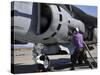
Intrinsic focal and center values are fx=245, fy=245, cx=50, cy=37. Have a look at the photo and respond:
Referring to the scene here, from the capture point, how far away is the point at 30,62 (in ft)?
15.1

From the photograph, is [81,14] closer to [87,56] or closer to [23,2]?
[87,56]

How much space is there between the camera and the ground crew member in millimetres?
5029

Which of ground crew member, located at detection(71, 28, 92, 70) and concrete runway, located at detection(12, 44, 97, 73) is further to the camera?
ground crew member, located at detection(71, 28, 92, 70)

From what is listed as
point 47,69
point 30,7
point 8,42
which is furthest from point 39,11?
point 47,69

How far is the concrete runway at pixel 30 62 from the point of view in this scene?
4.48m

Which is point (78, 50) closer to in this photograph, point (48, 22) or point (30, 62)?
point (48, 22)

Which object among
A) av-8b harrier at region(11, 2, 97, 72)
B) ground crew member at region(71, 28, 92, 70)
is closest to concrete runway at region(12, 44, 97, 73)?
ground crew member at region(71, 28, 92, 70)

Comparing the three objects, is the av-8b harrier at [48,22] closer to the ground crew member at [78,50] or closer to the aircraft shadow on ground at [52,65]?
the ground crew member at [78,50]

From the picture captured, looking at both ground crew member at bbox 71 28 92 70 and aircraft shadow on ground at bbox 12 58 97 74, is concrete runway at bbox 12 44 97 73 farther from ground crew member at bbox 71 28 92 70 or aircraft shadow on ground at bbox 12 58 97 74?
ground crew member at bbox 71 28 92 70

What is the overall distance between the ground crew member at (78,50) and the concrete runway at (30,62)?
0.12 metres

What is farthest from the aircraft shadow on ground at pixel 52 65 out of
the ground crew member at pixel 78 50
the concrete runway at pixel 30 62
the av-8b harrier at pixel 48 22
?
the av-8b harrier at pixel 48 22

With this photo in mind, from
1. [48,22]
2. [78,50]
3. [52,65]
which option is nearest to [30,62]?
[52,65]

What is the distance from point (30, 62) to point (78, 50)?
3.56 feet

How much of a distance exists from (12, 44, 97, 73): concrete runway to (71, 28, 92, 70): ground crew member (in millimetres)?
124
